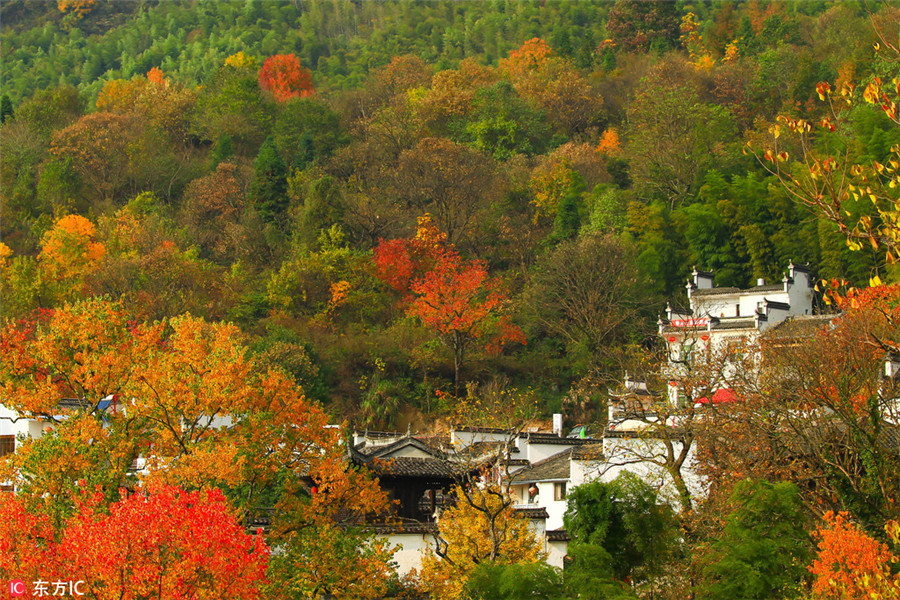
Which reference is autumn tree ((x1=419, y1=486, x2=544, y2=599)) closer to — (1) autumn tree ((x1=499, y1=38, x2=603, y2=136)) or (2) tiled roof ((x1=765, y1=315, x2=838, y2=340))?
(2) tiled roof ((x1=765, y1=315, x2=838, y2=340))

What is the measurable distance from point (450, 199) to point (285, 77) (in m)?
32.3

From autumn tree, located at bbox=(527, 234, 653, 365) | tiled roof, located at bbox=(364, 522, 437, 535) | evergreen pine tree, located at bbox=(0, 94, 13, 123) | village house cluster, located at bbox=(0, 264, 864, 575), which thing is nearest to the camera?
village house cluster, located at bbox=(0, 264, 864, 575)

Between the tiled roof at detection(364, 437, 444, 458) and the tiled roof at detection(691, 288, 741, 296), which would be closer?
the tiled roof at detection(364, 437, 444, 458)

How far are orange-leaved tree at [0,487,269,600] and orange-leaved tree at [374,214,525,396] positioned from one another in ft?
91.3

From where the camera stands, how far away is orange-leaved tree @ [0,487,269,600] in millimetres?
17609

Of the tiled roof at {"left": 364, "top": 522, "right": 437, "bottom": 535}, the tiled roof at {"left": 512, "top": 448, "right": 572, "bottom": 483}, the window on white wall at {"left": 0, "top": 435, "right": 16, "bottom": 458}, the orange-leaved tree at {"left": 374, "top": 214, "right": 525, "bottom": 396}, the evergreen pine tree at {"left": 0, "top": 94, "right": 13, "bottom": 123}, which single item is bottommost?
the tiled roof at {"left": 364, "top": 522, "right": 437, "bottom": 535}

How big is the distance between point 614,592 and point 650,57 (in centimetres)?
6335

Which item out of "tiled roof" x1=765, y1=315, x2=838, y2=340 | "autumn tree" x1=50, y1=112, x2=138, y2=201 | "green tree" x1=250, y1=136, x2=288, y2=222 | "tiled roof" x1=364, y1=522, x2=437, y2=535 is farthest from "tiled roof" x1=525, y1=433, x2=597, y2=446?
"autumn tree" x1=50, y1=112, x2=138, y2=201

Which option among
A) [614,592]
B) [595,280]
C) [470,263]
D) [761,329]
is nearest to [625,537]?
[614,592]

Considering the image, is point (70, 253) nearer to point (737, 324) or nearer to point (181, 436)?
point (737, 324)

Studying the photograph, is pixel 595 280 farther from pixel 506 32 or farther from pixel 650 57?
pixel 506 32

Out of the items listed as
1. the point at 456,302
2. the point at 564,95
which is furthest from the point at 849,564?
the point at 564,95

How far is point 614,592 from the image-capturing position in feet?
60.7

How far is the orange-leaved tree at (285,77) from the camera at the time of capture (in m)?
83.7
